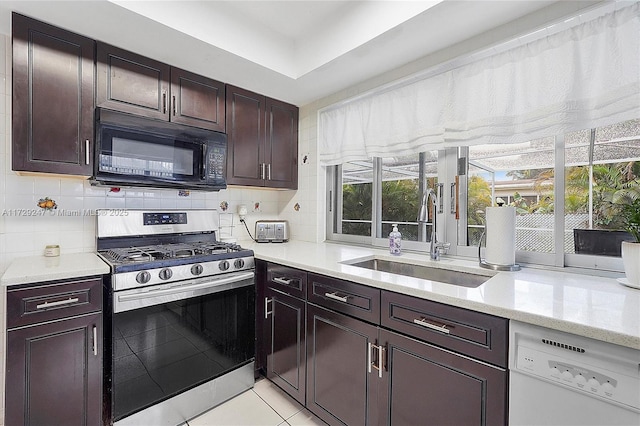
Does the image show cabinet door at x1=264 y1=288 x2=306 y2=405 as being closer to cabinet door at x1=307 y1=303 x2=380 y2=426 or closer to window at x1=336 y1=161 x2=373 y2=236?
cabinet door at x1=307 y1=303 x2=380 y2=426

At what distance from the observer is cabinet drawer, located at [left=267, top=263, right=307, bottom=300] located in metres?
1.75

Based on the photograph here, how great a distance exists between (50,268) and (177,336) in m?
0.71

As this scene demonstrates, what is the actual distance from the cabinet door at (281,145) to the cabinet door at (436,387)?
1.69m

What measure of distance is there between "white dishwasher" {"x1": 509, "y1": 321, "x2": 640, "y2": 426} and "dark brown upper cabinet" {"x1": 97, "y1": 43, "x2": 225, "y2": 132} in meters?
2.18

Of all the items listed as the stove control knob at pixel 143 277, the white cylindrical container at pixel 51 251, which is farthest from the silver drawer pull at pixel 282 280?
the white cylindrical container at pixel 51 251

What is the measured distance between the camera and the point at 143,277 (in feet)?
5.11

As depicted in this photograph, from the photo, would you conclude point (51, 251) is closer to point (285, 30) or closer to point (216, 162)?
point (216, 162)

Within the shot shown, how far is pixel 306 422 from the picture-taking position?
1.72m

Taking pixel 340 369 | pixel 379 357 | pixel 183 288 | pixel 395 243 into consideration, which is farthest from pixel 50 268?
pixel 395 243

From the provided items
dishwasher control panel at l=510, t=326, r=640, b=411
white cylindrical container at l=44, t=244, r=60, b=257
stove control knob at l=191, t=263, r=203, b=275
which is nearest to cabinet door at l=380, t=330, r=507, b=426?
dishwasher control panel at l=510, t=326, r=640, b=411

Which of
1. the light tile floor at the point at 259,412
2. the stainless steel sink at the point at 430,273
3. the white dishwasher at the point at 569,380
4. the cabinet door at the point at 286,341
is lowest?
the light tile floor at the point at 259,412

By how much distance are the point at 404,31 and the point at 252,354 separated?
2.18 meters

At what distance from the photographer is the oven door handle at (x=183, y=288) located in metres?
1.53

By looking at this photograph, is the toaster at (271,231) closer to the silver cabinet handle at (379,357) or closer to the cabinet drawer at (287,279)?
the cabinet drawer at (287,279)
